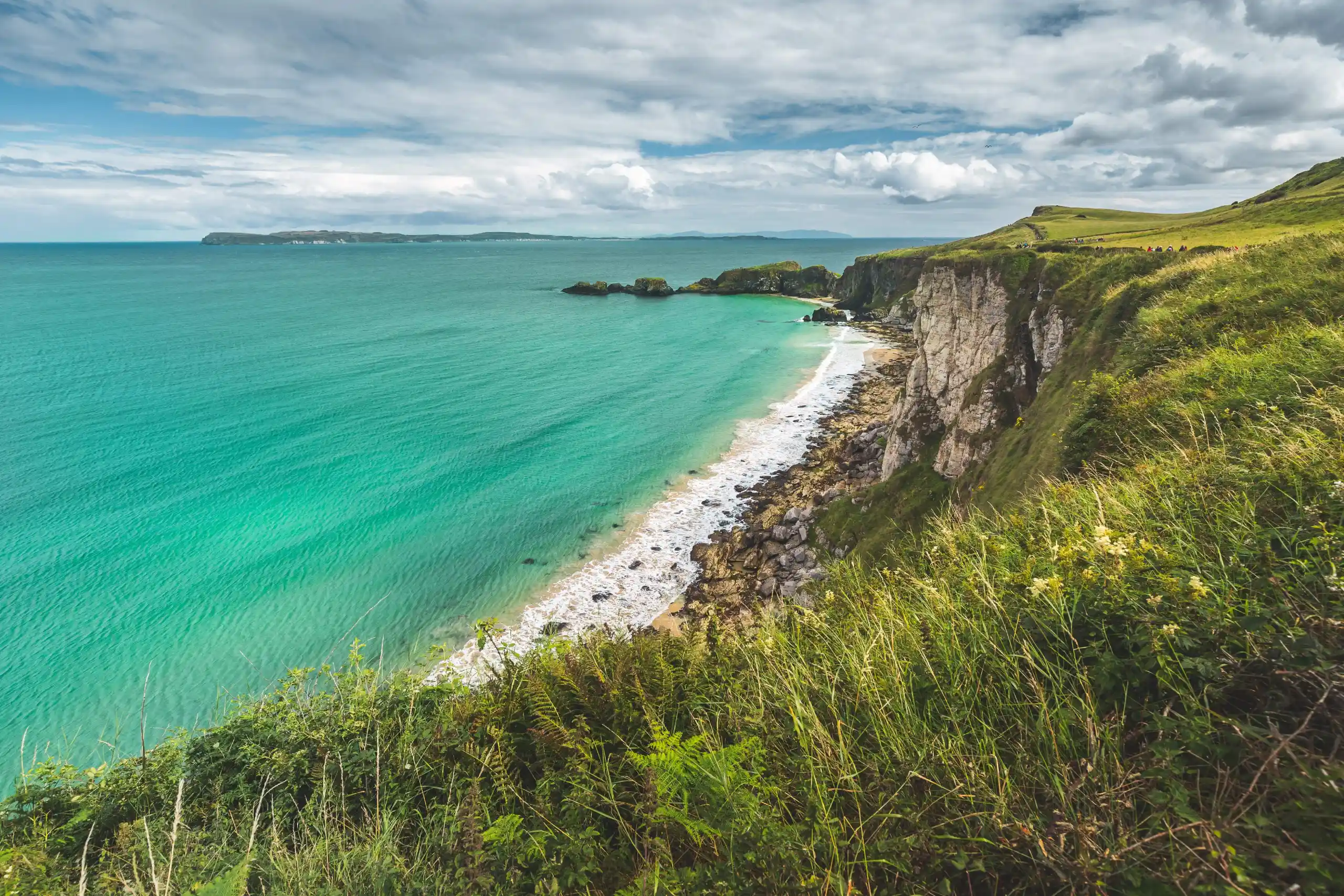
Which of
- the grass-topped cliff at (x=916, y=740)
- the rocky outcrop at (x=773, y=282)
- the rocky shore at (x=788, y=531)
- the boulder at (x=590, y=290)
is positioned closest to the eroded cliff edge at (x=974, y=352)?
the rocky shore at (x=788, y=531)

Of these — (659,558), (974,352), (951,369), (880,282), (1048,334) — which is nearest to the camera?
(1048,334)

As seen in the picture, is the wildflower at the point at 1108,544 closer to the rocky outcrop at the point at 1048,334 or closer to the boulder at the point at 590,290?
the rocky outcrop at the point at 1048,334

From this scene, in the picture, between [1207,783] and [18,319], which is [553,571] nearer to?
[1207,783]

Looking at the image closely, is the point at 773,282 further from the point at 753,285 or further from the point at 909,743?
the point at 909,743

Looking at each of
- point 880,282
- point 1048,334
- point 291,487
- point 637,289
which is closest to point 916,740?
point 1048,334

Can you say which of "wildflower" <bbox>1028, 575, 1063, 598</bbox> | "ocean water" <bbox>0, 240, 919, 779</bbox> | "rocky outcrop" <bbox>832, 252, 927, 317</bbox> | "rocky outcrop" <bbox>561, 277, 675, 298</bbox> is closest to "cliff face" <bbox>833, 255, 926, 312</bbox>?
"rocky outcrop" <bbox>832, 252, 927, 317</bbox>

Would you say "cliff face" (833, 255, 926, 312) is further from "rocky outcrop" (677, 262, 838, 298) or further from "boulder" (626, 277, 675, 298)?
"boulder" (626, 277, 675, 298)
